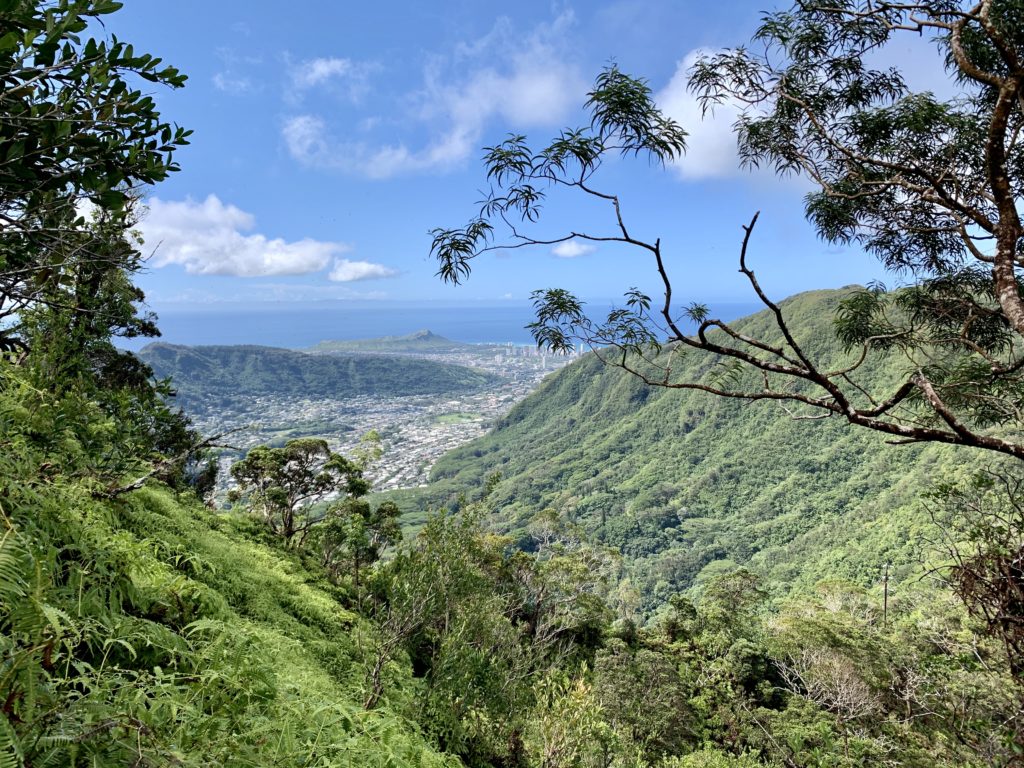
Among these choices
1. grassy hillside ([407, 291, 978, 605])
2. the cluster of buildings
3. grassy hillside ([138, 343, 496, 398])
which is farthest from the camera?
grassy hillside ([138, 343, 496, 398])

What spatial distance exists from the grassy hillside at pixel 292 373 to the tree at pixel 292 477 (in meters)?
102

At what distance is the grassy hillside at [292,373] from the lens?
118388mm

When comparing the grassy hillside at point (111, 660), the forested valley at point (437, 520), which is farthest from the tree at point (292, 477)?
the grassy hillside at point (111, 660)

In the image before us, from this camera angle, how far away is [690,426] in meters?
102

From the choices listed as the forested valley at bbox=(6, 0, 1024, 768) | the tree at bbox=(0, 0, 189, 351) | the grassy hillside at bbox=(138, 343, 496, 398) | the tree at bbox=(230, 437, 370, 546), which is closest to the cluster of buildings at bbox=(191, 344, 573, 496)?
the grassy hillside at bbox=(138, 343, 496, 398)

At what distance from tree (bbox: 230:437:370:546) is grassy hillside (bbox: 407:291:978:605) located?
39877 mm

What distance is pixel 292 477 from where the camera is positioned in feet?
50.2

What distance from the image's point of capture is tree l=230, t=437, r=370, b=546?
15078 millimetres

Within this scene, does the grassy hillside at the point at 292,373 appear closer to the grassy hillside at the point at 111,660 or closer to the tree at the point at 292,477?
the tree at the point at 292,477

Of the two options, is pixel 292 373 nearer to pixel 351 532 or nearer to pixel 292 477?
pixel 292 477

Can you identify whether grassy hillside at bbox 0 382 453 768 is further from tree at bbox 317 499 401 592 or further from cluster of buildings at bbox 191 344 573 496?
cluster of buildings at bbox 191 344 573 496

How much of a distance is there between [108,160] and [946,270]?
717cm

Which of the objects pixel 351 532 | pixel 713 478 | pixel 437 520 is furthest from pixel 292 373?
pixel 437 520

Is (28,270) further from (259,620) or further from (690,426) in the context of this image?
(690,426)
